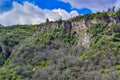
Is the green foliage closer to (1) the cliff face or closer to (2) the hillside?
(2) the hillside

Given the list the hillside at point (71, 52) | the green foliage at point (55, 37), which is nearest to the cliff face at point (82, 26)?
the hillside at point (71, 52)

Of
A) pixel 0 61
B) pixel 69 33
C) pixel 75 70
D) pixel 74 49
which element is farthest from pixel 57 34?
pixel 75 70

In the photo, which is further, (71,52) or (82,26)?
(82,26)

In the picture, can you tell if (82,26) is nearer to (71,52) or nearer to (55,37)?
(71,52)

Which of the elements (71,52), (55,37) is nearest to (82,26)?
(71,52)

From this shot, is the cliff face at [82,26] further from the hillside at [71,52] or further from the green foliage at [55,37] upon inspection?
the green foliage at [55,37]

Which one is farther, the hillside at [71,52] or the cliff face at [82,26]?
the cliff face at [82,26]

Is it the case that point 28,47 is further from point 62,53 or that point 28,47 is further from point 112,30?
point 112,30

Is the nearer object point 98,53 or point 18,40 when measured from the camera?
point 98,53

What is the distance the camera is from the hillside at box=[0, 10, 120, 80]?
2982 inches

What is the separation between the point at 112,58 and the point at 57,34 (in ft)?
114

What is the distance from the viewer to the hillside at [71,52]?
75750 mm

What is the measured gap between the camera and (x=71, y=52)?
96500 mm

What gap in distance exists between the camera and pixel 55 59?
300 feet
